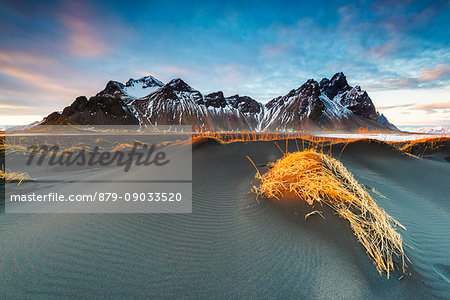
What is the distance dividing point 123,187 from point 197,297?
240cm

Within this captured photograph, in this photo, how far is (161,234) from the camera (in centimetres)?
171

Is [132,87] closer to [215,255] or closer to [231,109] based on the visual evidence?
[231,109]

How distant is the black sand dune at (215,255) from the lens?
116cm

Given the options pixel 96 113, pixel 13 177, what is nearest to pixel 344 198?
pixel 13 177

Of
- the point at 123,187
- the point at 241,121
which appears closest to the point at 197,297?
the point at 123,187

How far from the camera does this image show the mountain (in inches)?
3851

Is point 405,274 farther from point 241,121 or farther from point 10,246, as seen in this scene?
point 241,121

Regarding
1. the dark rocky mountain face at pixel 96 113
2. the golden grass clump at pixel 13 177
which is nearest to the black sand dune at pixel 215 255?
the golden grass clump at pixel 13 177

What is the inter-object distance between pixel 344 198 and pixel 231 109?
153 meters

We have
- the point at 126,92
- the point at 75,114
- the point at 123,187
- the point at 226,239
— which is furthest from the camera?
the point at 126,92

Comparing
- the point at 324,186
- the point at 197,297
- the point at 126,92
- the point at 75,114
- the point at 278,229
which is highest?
the point at 126,92

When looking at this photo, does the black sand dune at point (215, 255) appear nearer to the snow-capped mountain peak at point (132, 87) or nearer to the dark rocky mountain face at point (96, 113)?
the dark rocky mountain face at point (96, 113)

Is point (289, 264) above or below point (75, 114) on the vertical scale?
below

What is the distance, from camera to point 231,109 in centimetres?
15025
